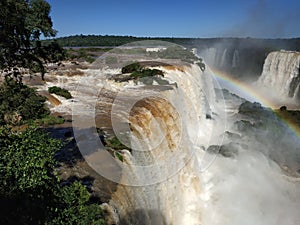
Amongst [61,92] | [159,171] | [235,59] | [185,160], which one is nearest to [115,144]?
[159,171]

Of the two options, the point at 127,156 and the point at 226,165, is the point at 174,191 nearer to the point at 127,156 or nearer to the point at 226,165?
the point at 127,156

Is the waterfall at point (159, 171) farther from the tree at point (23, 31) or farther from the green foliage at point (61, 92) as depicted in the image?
the tree at point (23, 31)

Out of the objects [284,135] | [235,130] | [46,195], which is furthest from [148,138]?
[284,135]

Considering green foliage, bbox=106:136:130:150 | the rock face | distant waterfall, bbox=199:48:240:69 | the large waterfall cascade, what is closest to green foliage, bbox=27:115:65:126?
the large waterfall cascade

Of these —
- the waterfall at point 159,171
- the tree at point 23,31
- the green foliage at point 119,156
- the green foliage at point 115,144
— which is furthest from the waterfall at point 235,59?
the tree at point 23,31

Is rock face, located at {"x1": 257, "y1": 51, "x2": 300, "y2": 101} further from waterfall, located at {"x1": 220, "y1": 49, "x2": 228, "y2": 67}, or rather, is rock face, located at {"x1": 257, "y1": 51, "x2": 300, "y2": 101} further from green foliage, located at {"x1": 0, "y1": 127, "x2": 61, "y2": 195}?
green foliage, located at {"x1": 0, "y1": 127, "x2": 61, "y2": 195}

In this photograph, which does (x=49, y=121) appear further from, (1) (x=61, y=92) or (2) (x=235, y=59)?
(2) (x=235, y=59)
